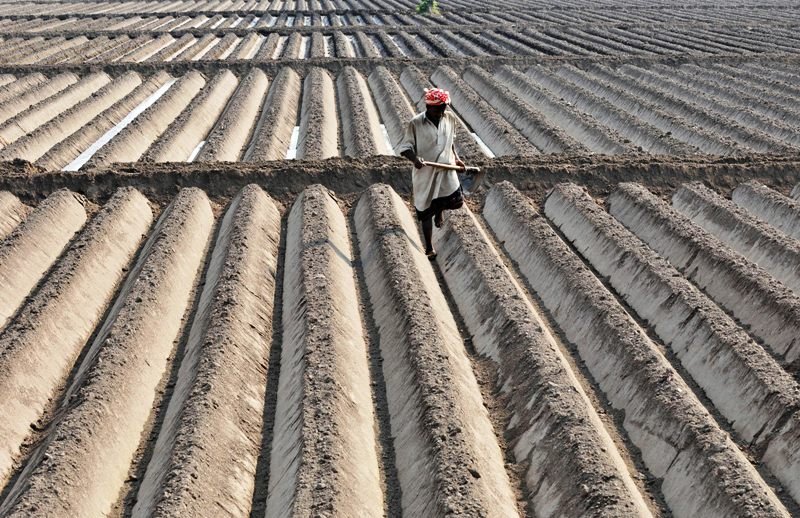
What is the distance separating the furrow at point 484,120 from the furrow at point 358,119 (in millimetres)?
1326

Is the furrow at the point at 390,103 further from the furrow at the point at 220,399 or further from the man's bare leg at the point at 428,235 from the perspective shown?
the furrow at the point at 220,399

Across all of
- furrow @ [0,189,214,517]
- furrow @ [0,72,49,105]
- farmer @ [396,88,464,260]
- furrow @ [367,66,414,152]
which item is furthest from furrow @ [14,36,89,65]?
farmer @ [396,88,464,260]

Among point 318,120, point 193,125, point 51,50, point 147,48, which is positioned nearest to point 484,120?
point 318,120

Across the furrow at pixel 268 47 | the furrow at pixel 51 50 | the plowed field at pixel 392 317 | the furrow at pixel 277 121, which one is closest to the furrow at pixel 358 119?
Answer: the plowed field at pixel 392 317

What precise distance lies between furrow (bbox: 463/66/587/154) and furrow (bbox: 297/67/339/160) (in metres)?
2.43

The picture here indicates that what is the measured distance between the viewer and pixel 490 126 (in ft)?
29.7

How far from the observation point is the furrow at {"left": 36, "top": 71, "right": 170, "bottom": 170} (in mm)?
7621

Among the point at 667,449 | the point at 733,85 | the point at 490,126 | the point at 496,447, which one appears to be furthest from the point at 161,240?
the point at 733,85

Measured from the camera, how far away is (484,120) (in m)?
9.37

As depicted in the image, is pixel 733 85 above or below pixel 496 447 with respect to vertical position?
above

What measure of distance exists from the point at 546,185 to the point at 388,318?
286cm

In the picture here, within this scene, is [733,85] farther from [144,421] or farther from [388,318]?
[144,421]

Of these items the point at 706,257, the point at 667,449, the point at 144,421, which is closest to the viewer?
the point at 667,449

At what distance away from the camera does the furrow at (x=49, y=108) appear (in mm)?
8836
